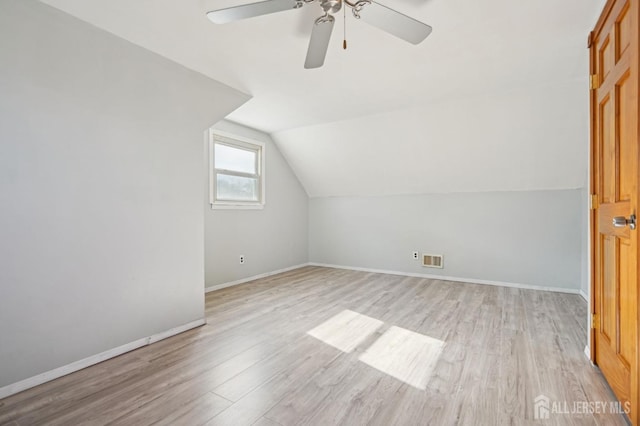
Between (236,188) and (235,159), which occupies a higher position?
(235,159)

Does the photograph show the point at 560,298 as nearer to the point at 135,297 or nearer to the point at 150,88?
the point at 135,297

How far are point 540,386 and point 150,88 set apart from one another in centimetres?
337

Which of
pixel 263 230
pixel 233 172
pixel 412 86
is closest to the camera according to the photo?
pixel 412 86

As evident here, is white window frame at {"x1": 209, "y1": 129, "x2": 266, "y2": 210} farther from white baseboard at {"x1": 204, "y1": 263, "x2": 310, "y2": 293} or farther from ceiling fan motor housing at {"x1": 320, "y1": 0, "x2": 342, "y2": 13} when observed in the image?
ceiling fan motor housing at {"x1": 320, "y1": 0, "x2": 342, "y2": 13}

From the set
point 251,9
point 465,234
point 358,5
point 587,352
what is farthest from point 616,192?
point 465,234

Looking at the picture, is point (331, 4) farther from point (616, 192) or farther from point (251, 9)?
point (616, 192)

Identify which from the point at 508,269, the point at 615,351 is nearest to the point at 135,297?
the point at 615,351

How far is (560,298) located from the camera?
3617 mm

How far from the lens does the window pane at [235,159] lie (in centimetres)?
425

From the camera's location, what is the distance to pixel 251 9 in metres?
1.56

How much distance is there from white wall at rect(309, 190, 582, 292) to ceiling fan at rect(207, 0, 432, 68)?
3.35 metres

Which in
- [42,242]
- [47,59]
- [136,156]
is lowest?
[42,242]

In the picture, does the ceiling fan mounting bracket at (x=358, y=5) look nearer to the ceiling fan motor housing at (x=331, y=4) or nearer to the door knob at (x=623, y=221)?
the ceiling fan motor housing at (x=331, y=4)

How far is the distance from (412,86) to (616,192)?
1944mm
